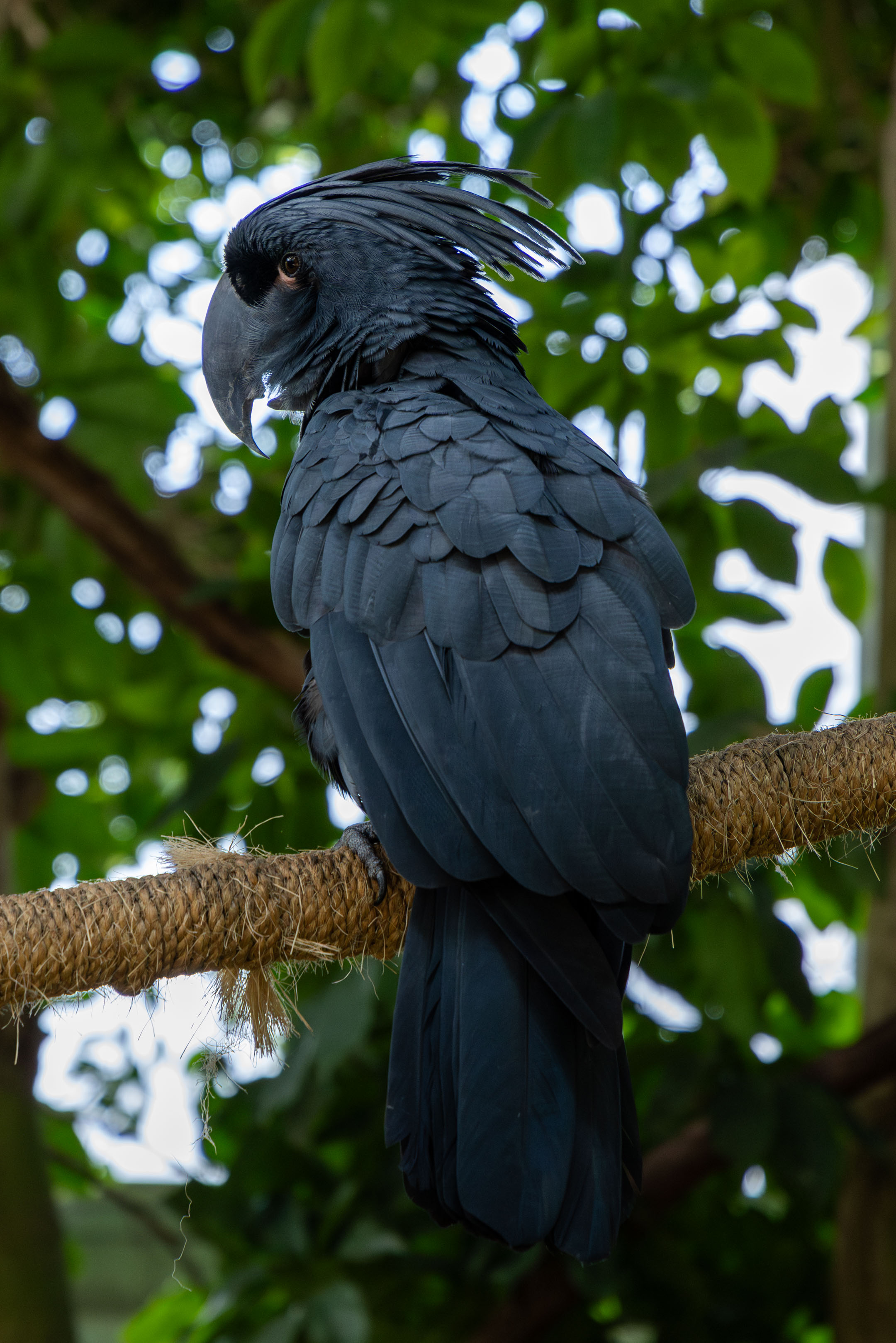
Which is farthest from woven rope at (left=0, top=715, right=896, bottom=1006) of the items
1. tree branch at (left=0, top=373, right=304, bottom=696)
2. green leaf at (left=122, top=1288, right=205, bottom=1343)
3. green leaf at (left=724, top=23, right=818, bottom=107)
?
green leaf at (left=122, top=1288, right=205, bottom=1343)

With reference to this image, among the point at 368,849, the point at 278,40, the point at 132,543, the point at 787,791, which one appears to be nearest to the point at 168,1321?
the point at 132,543

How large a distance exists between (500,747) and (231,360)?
108cm

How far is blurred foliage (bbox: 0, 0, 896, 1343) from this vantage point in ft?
7.37

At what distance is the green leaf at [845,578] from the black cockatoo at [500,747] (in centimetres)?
90

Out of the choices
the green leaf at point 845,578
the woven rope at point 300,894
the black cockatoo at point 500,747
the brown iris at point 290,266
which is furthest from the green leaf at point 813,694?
the brown iris at point 290,266

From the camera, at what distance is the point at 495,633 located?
1312mm

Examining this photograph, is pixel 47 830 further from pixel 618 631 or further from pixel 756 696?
pixel 618 631

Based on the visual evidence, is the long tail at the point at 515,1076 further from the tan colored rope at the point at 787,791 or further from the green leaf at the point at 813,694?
the green leaf at the point at 813,694

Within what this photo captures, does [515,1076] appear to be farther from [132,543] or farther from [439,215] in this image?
[132,543]

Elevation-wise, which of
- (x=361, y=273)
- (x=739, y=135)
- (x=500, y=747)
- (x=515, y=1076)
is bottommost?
(x=515, y=1076)

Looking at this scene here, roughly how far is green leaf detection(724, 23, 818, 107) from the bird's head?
0.68 m

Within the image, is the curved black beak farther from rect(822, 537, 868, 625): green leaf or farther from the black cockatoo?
rect(822, 537, 868, 625): green leaf

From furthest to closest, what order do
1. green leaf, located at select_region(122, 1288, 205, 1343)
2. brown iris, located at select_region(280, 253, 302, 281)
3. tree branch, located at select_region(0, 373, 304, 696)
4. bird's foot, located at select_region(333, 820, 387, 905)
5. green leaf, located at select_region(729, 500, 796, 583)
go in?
green leaf, located at select_region(122, 1288, 205, 1343) → tree branch, located at select_region(0, 373, 304, 696) → green leaf, located at select_region(729, 500, 796, 583) → brown iris, located at select_region(280, 253, 302, 281) → bird's foot, located at select_region(333, 820, 387, 905)

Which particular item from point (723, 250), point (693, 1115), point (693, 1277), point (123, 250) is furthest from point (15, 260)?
point (693, 1277)
